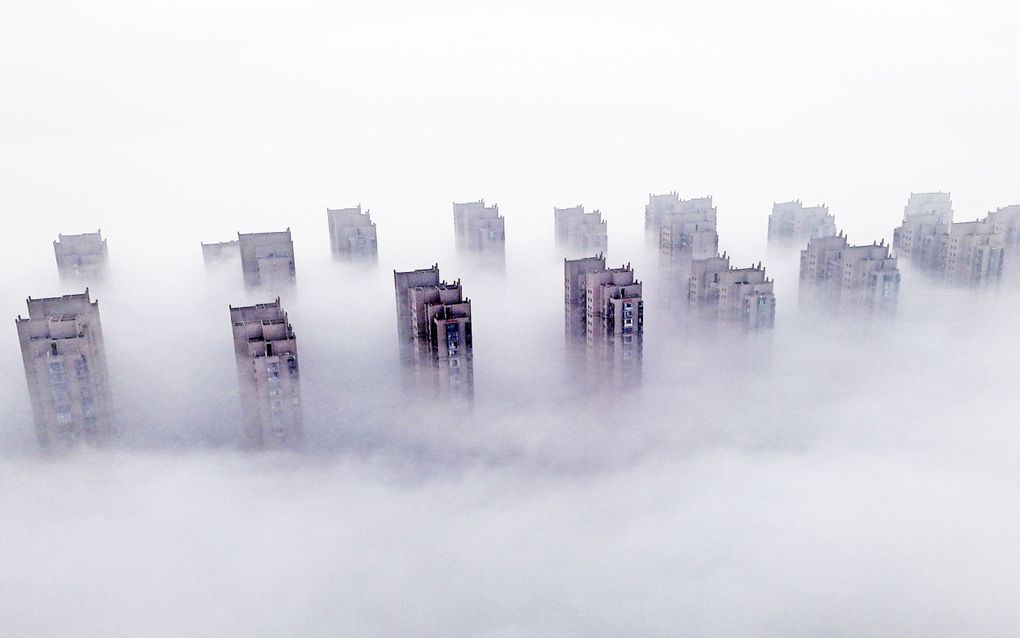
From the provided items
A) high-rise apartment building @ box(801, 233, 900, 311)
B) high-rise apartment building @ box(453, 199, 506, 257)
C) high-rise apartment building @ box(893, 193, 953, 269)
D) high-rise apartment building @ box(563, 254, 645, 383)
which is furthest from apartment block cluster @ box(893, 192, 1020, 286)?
high-rise apartment building @ box(453, 199, 506, 257)

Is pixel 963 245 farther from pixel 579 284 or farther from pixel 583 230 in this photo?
pixel 579 284

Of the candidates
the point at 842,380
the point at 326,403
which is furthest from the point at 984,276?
the point at 326,403

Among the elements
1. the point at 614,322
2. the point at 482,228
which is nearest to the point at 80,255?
the point at 482,228

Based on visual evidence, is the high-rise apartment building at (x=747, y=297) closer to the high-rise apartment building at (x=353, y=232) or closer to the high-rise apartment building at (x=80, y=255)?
the high-rise apartment building at (x=353, y=232)

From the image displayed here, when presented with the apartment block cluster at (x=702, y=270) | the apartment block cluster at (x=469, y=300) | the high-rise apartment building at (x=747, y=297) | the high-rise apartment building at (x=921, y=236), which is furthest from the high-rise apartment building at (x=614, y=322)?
the high-rise apartment building at (x=921, y=236)

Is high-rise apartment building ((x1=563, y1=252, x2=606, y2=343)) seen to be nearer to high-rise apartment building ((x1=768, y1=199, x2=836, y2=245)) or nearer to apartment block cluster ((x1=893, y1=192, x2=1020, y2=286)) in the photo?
high-rise apartment building ((x1=768, y1=199, x2=836, y2=245))

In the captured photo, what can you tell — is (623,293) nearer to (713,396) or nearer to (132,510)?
(713,396)
